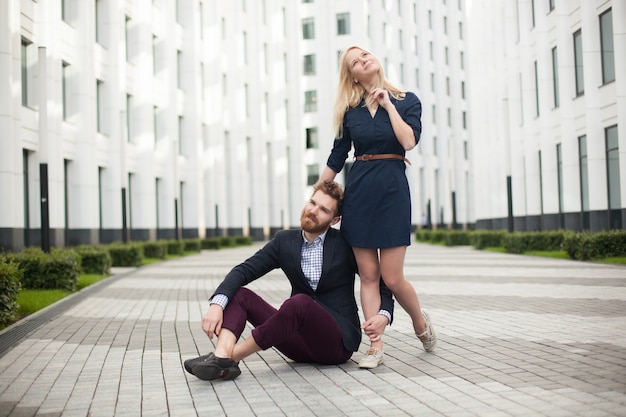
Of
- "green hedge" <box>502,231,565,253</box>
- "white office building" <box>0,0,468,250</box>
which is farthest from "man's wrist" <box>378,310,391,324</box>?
"green hedge" <box>502,231,565,253</box>

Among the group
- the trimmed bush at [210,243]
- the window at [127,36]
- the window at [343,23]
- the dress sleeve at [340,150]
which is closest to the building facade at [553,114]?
the trimmed bush at [210,243]

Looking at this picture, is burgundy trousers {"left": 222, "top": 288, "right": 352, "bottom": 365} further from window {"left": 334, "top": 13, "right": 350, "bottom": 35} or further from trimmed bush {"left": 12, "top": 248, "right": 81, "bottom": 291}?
window {"left": 334, "top": 13, "right": 350, "bottom": 35}

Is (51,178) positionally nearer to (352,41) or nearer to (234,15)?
(234,15)

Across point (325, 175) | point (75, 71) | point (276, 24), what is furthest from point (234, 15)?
point (325, 175)

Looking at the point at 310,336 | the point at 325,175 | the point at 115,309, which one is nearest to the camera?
the point at 310,336

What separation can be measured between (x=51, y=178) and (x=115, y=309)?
45.8ft

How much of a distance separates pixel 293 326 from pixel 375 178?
4.04ft

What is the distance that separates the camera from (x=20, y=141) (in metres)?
20.5

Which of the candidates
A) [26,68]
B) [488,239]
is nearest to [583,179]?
[488,239]

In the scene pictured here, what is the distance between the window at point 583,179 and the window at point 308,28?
43782mm

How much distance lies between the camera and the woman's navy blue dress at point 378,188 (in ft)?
18.7

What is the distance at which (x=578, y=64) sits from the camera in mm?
25922

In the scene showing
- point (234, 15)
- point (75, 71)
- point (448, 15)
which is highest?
point (448, 15)

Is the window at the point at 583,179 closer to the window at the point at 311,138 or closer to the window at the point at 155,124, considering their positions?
the window at the point at 155,124
